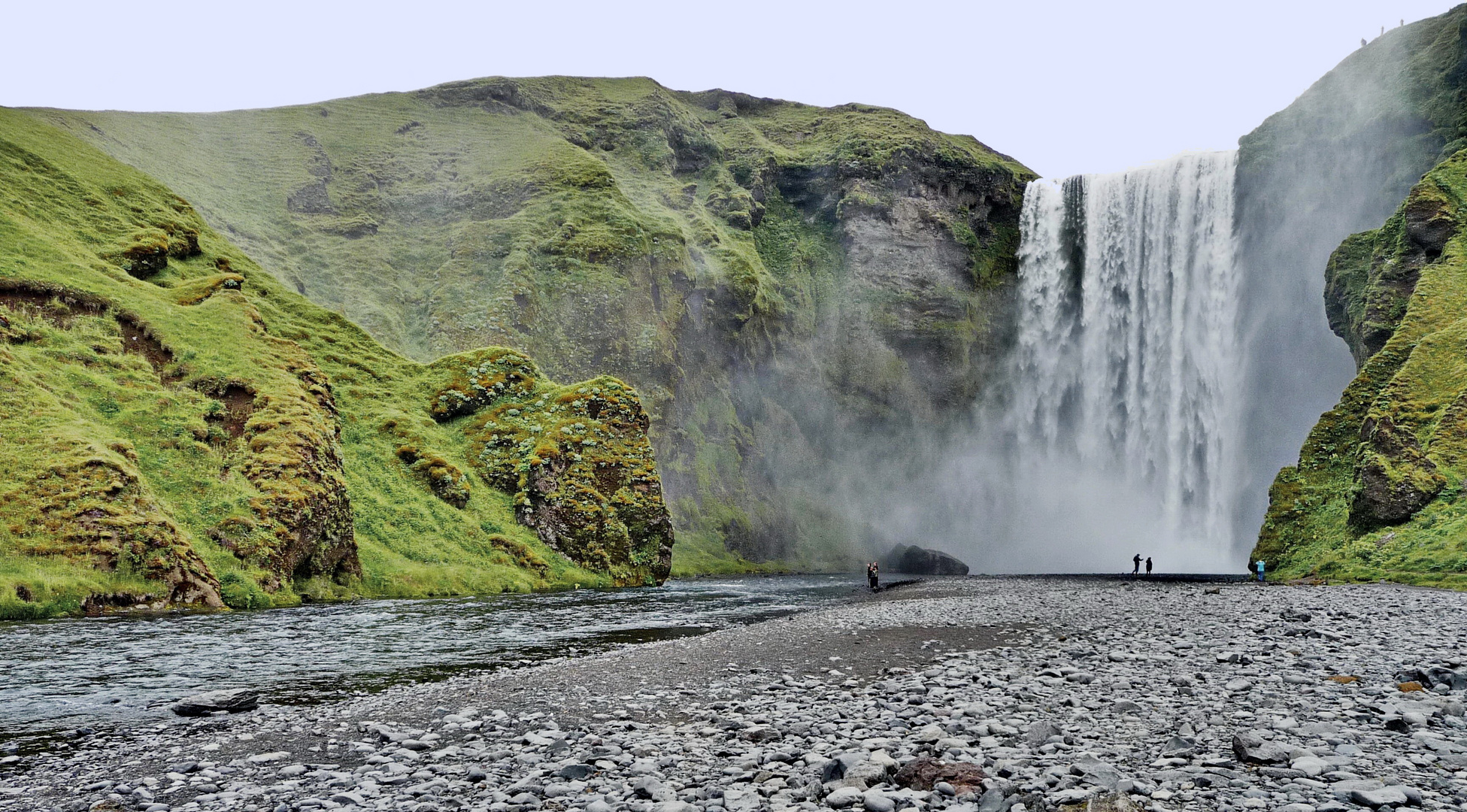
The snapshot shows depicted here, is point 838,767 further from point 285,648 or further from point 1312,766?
point 285,648

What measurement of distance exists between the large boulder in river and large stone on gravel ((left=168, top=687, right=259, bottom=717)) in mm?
81098

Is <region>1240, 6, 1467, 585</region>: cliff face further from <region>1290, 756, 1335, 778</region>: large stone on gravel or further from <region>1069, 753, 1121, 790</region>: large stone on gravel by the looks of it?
<region>1069, 753, 1121, 790</region>: large stone on gravel

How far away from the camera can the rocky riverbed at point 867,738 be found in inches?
257

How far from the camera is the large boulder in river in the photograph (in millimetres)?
86688

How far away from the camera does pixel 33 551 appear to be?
2262cm

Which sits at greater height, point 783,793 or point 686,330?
point 686,330

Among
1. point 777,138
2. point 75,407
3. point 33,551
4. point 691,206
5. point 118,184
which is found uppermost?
point 777,138

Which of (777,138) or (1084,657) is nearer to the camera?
(1084,657)

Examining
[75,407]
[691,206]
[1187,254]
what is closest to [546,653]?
[75,407]

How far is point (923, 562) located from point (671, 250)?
50.2m

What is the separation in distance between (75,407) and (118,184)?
32.4m

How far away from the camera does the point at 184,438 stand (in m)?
31.3

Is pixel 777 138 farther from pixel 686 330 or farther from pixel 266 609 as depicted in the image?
pixel 266 609

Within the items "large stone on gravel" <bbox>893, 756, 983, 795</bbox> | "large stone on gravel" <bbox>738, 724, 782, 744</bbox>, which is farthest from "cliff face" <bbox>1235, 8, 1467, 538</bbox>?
"large stone on gravel" <bbox>893, 756, 983, 795</bbox>
